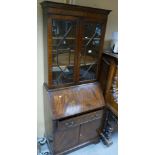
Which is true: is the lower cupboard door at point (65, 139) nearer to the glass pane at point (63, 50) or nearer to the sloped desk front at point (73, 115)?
the sloped desk front at point (73, 115)

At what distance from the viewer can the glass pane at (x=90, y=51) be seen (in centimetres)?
185

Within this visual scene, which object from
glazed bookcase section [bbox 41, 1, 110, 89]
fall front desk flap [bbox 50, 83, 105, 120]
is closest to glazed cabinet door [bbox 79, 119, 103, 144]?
fall front desk flap [bbox 50, 83, 105, 120]

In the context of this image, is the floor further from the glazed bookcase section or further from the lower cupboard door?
the glazed bookcase section

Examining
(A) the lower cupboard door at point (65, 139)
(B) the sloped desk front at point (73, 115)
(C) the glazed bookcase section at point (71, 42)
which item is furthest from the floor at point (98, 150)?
(C) the glazed bookcase section at point (71, 42)

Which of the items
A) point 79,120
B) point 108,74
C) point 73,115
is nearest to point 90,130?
point 79,120

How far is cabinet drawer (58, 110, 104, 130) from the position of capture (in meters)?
1.84

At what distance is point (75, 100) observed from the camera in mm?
1920

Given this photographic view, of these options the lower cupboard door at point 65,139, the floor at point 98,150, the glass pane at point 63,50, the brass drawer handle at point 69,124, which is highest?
the glass pane at point 63,50

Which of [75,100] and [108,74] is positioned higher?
[108,74]

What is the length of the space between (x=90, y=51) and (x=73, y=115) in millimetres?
845

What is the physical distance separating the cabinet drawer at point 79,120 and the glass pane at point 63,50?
47cm

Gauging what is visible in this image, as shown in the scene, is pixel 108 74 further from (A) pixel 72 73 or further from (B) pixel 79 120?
(B) pixel 79 120
